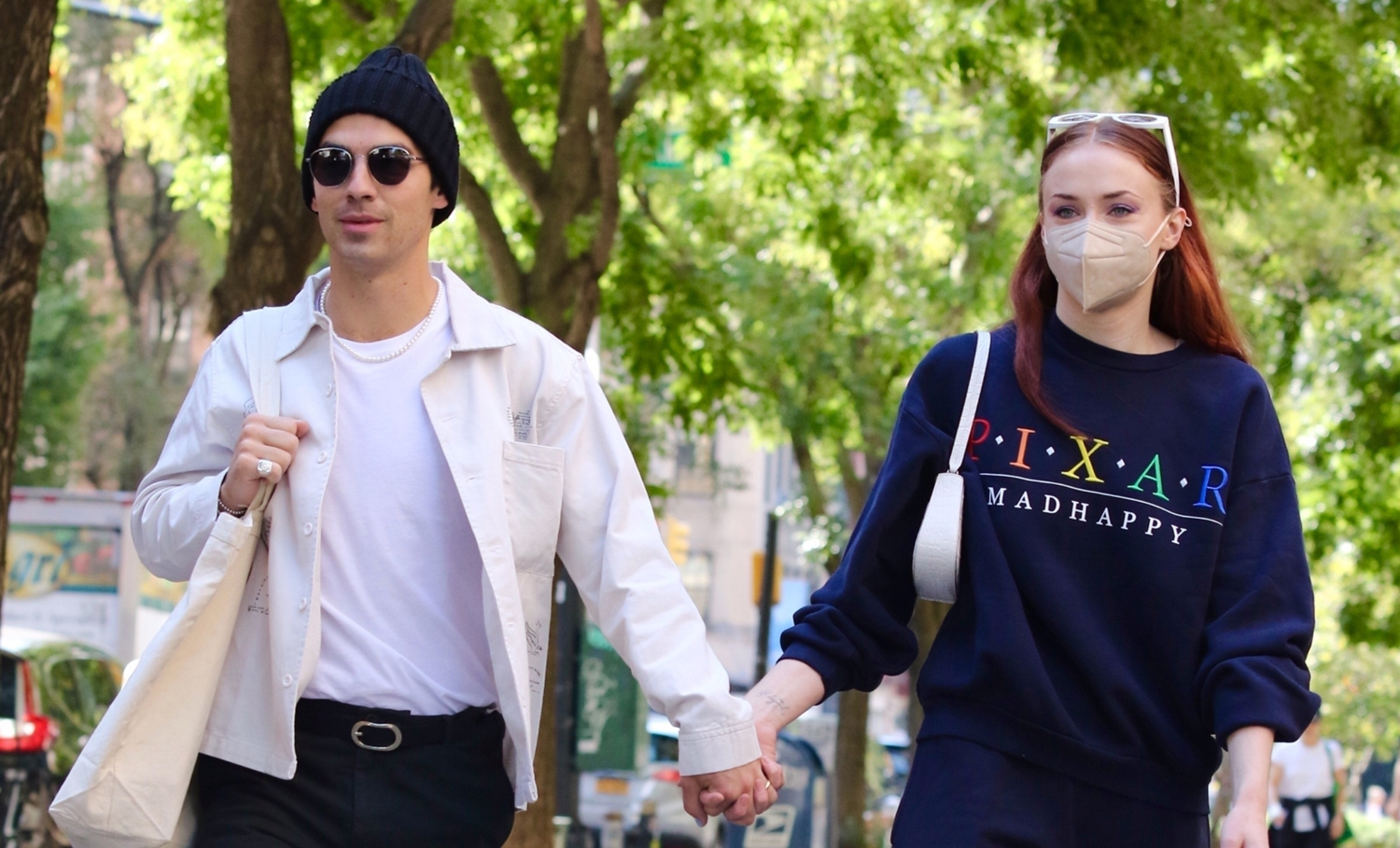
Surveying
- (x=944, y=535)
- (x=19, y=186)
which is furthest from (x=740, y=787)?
(x=19, y=186)

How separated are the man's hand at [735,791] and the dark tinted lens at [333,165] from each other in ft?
4.11

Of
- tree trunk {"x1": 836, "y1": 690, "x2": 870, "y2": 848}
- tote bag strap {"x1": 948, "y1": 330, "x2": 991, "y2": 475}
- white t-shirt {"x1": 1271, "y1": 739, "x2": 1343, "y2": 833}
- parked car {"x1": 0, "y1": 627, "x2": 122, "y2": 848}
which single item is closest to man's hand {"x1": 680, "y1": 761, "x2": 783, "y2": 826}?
tote bag strap {"x1": 948, "y1": 330, "x2": 991, "y2": 475}

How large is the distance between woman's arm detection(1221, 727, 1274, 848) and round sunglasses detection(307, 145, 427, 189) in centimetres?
174

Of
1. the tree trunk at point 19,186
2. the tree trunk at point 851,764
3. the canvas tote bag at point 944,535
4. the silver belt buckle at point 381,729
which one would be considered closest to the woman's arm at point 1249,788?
the canvas tote bag at point 944,535

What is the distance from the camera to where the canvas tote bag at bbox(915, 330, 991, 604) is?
3.28 metres

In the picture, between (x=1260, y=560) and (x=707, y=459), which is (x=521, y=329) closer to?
(x=1260, y=560)

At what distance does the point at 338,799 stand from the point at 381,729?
0.45 ft

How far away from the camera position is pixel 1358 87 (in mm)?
11094

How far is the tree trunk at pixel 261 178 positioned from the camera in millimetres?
7402

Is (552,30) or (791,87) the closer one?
(552,30)

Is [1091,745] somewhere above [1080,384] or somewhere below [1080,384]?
below

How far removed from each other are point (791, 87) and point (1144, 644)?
36.3 ft

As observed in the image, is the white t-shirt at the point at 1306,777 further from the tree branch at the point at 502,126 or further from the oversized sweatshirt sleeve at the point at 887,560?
the oversized sweatshirt sleeve at the point at 887,560

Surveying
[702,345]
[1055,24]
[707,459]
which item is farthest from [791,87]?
[707,459]
